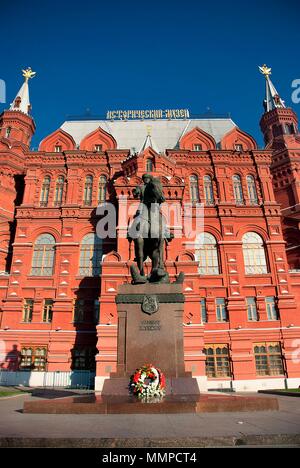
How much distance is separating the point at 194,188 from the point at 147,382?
Result: 82.7ft

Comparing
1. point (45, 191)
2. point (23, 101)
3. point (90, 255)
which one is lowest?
point (90, 255)

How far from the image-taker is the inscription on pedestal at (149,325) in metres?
9.38

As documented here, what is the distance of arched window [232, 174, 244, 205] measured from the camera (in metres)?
31.3

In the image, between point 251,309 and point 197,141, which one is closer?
point 251,309

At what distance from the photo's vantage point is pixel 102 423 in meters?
5.88

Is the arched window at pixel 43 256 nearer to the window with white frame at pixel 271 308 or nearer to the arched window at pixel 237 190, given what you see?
the arched window at pixel 237 190

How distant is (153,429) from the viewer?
5.36 meters

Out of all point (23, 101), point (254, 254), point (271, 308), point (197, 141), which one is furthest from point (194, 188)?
point (23, 101)

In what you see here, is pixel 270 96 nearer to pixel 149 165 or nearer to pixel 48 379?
pixel 149 165

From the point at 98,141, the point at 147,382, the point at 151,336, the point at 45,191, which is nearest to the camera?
the point at 147,382

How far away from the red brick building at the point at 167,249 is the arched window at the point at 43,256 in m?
0.10

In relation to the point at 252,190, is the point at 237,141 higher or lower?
higher

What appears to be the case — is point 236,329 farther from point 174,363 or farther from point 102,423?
point 102,423
